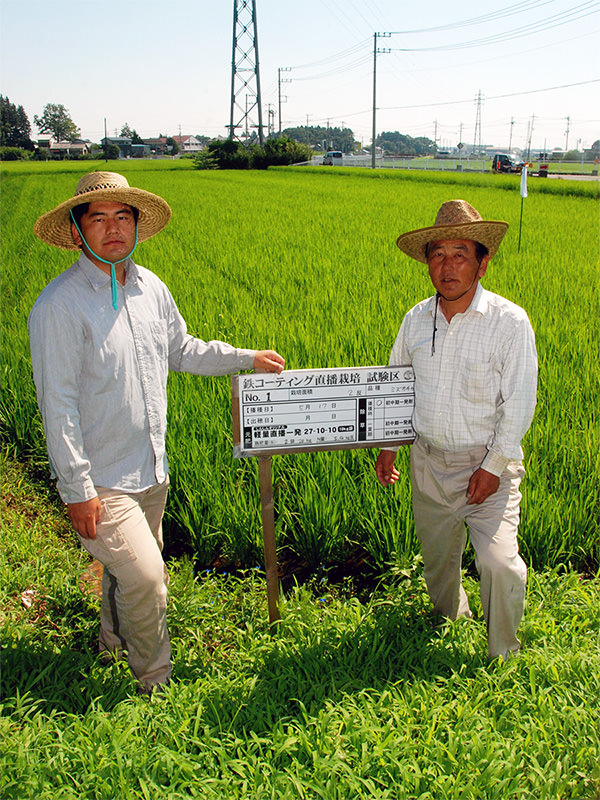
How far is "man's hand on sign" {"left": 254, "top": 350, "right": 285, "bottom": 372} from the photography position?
2176 millimetres

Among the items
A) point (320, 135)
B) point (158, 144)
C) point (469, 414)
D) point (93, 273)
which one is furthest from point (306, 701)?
point (320, 135)

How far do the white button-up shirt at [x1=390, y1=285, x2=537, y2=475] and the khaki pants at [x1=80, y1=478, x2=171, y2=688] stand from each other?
→ 964 mm

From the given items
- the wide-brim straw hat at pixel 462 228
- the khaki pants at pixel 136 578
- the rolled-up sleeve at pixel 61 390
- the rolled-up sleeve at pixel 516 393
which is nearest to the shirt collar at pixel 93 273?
the rolled-up sleeve at pixel 61 390

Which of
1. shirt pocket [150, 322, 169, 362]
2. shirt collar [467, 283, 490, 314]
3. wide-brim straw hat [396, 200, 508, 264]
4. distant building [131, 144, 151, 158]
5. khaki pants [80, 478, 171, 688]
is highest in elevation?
distant building [131, 144, 151, 158]

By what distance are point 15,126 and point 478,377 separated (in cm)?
8506

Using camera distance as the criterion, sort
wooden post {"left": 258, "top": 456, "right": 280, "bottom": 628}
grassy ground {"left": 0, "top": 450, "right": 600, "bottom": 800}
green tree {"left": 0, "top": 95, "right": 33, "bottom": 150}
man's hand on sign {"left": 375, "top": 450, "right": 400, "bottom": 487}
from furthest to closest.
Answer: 1. green tree {"left": 0, "top": 95, "right": 33, "bottom": 150}
2. man's hand on sign {"left": 375, "top": 450, "right": 400, "bottom": 487}
3. wooden post {"left": 258, "top": 456, "right": 280, "bottom": 628}
4. grassy ground {"left": 0, "top": 450, "right": 600, "bottom": 800}

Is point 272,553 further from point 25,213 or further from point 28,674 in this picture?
point 25,213

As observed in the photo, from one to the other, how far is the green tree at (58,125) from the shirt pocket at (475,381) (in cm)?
9594

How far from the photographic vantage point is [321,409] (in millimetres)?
2080

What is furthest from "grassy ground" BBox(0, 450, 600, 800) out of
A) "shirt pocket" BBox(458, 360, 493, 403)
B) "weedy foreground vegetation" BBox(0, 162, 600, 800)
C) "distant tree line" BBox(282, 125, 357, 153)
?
"distant tree line" BBox(282, 125, 357, 153)

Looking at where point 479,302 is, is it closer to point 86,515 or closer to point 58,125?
point 86,515

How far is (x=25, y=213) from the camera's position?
46.8ft

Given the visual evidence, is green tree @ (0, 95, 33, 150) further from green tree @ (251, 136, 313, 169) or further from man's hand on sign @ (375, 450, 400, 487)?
man's hand on sign @ (375, 450, 400, 487)

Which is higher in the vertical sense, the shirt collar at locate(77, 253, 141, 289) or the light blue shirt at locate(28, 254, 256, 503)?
the shirt collar at locate(77, 253, 141, 289)
